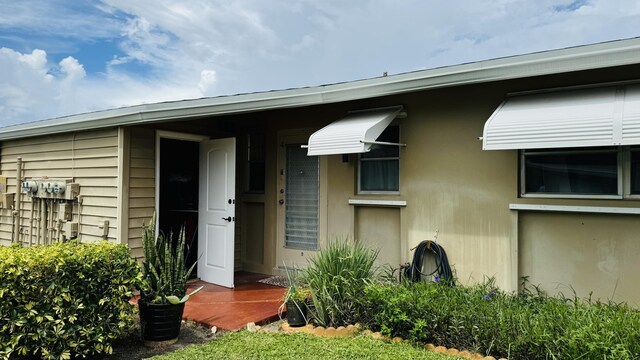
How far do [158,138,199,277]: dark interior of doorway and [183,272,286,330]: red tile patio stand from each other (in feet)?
5.52

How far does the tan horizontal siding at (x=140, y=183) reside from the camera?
5.88m

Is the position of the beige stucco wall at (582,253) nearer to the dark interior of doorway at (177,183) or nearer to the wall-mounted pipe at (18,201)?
the dark interior of doorway at (177,183)

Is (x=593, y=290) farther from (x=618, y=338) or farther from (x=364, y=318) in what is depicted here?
(x=364, y=318)

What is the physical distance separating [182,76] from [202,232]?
23.4 ft

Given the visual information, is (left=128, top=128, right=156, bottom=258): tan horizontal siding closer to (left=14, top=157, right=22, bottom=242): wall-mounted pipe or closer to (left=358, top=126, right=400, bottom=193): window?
(left=358, top=126, right=400, bottom=193): window

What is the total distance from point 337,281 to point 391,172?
189cm

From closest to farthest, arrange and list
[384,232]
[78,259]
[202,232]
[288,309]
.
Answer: [78,259]
[288,309]
[384,232]
[202,232]

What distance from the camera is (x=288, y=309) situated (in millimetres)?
4551

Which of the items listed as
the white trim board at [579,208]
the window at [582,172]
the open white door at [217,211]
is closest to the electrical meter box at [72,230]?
the open white door at [217,211]

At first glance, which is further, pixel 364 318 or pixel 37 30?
pixel 37 30

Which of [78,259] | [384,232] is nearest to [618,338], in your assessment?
[384,232]

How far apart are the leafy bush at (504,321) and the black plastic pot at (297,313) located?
2.11 ft

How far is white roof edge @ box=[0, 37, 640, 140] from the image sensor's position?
354 centimetres

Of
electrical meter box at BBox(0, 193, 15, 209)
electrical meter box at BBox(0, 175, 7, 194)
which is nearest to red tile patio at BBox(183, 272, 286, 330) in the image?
electrical meter box at BBox(0, 193, 15, 209)
